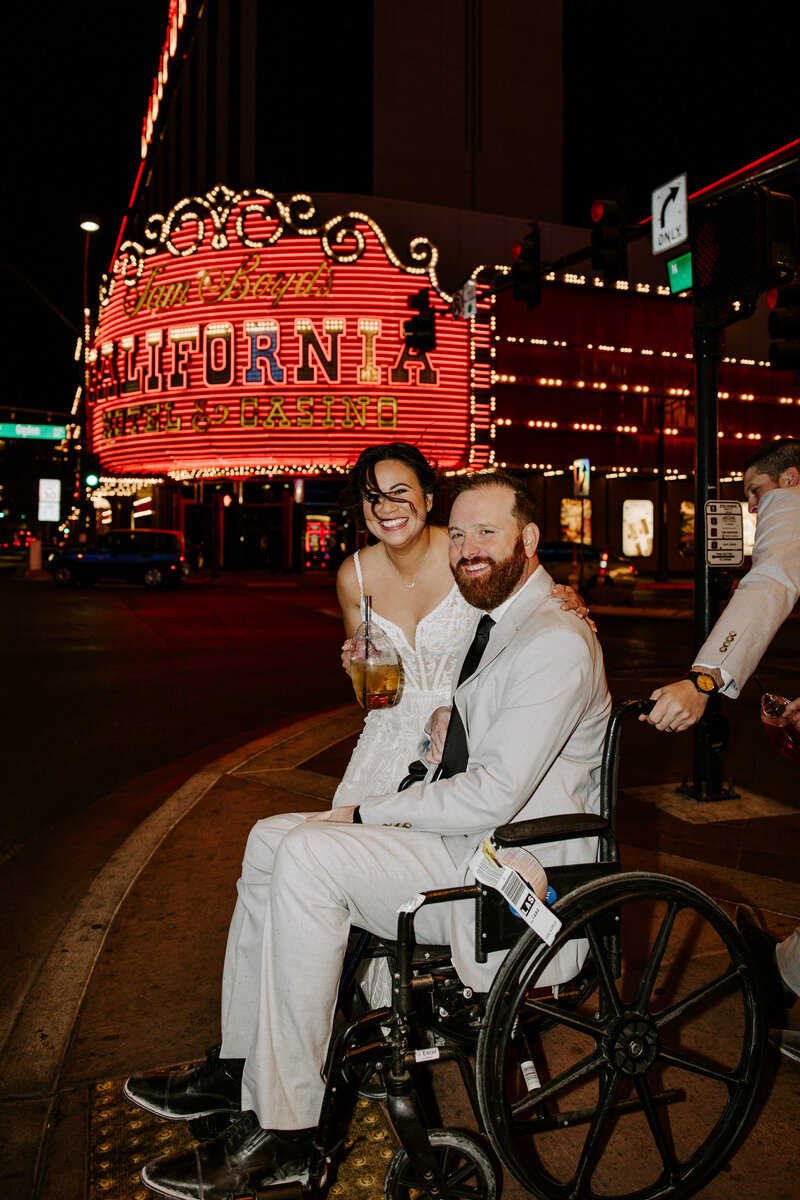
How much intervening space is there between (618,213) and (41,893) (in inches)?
384

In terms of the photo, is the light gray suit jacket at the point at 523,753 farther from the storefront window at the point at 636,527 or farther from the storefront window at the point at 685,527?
the storefront window at the point at 685,527

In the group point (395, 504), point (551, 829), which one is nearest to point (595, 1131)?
point (551, 829)

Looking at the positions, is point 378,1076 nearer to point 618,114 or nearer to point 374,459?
point 374,459

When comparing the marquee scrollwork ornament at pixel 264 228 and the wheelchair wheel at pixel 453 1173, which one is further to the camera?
the marquee scrollwork ornament at pixel 264 228

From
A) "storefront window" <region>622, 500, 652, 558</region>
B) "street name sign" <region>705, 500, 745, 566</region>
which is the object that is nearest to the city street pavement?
"street name sign" <region>705, 500, 745, 566</region>

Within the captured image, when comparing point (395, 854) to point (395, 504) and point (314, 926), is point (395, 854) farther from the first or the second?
point (395, 504)

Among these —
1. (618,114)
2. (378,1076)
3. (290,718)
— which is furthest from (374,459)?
(618,114)

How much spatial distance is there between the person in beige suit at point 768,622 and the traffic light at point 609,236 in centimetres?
812

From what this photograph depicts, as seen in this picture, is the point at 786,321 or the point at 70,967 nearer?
the point at 70,967

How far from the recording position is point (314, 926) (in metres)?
2.17

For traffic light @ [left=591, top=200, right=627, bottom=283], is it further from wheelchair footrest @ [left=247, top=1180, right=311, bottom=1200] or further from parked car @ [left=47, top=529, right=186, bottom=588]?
parked car @ [left=47, top=529, right=186, bottom=588]

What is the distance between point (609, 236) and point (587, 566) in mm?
14563

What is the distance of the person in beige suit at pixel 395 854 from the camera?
2.13 meters

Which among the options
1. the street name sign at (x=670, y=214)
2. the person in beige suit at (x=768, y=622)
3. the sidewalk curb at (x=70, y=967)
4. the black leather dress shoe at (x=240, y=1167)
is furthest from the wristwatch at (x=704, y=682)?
the street name sign at (x=670, y=214)
